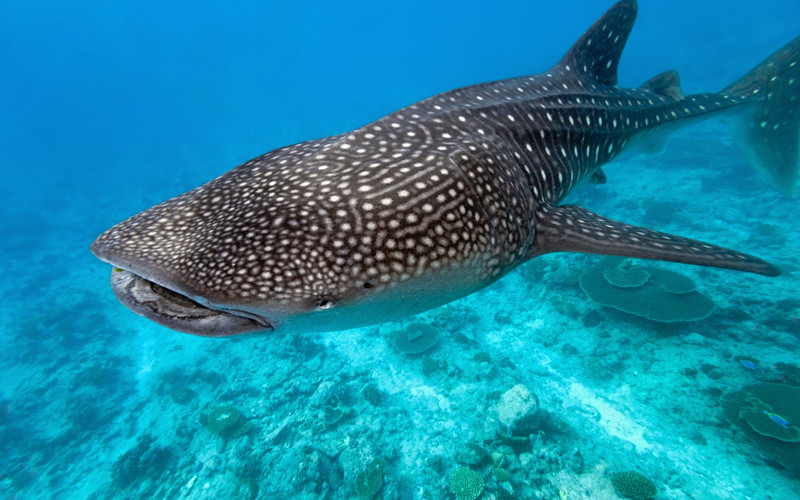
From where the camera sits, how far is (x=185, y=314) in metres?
2.09

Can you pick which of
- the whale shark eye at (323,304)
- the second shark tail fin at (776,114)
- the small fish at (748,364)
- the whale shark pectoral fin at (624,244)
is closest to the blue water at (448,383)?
the small fish at (748,364)

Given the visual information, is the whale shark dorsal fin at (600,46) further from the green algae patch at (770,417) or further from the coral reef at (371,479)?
the coral reef at (371,479)

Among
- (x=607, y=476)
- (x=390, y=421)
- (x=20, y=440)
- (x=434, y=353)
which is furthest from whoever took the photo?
(x=20, y=440)

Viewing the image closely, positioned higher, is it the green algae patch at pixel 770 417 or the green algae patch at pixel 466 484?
the green algae patch at pixel 770 417

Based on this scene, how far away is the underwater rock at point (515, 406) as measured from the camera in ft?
27.3

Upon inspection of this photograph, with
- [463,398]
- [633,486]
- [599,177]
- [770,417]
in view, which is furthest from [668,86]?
[463,398]

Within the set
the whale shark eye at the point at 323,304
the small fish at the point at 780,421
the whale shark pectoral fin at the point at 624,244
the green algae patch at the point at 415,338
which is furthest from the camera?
the green algae patch at the point at 415,338

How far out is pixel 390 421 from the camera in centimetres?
977

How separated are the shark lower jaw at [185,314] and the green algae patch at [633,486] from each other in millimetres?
7977

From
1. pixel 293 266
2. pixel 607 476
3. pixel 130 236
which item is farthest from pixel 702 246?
pixel 607 476

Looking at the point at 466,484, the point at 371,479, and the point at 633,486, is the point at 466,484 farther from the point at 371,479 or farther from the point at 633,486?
the point at 633,486

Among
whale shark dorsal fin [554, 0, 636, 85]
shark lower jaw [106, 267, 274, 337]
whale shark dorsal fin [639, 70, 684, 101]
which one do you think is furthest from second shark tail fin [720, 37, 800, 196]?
shark lower jaw [106, 267, 274, 337]

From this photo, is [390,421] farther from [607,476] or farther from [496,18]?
[496,18]

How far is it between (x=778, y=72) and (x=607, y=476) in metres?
9.43
